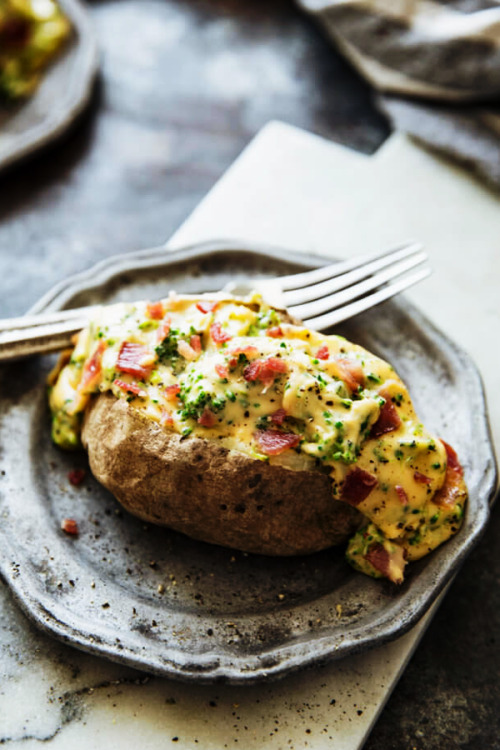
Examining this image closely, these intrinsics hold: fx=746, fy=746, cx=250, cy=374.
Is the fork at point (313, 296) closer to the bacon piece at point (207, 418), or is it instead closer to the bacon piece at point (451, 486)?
the bacon piece at point (207, 418)

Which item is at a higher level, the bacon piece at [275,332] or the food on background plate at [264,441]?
the bacon piece at [275,332]

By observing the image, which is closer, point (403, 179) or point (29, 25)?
point (403, 179)

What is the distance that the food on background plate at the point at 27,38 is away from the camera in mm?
4344

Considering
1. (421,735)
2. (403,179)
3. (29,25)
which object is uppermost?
(29,25)

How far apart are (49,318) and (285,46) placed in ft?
9.28

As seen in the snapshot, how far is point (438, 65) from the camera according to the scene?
4000 mm

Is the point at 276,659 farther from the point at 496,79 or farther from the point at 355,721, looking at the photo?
the point at 496,79

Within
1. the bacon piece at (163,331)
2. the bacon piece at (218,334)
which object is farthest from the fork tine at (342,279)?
the bacon piece at (163,331)

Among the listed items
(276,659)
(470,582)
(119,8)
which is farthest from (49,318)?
(119,8)

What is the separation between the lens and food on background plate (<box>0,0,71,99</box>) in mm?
4344

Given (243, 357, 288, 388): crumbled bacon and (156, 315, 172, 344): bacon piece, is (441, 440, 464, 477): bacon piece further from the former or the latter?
(156, 315, 172, 344): bacon piece

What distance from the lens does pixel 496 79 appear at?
390 cm

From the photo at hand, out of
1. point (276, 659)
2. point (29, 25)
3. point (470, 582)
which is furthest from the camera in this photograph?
point (29, 25)

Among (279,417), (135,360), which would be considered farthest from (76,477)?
(279,417)
